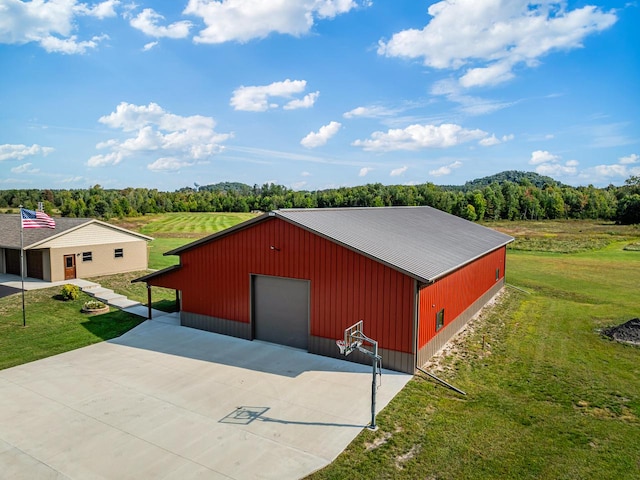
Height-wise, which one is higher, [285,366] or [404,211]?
[404,211]

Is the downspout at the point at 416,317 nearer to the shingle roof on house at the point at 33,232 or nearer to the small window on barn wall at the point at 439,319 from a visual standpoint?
the small window on barn wall at the point at 439,319

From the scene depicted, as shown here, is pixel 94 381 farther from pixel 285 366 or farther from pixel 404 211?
pixel 404 211

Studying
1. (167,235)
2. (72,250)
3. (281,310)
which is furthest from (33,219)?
(167,235)

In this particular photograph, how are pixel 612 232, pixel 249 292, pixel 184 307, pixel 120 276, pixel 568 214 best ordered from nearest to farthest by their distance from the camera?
pixel 249 292, pixel 184 307, pixel 120 276, pixel 612 232, pixel 568 214

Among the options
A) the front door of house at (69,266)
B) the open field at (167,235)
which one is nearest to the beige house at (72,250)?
the front door of house at (69,266)

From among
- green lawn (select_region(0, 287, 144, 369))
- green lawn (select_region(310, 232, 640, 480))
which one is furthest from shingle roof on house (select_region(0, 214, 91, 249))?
green lawn (select_region(310, 232, 640, 480))

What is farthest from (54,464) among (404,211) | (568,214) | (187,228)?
(568,214)

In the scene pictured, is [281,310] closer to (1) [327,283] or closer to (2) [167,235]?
(1) [327,283]

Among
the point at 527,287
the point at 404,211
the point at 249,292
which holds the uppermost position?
the point at 404,211
